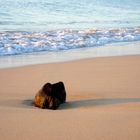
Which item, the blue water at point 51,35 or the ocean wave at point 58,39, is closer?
the ocean wave at point 58,39

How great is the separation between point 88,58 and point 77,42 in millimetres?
2881

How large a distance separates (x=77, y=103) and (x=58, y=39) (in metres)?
6.99

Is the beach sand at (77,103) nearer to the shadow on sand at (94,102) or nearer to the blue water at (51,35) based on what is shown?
the shadow on sand at (94,102)

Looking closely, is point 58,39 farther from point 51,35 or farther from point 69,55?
point 69,55

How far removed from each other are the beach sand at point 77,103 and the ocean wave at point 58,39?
224 centimetres

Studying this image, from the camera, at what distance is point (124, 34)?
1423cm

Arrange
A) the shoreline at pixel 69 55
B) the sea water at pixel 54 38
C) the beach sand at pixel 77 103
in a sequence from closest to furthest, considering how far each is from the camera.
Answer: the beach sand at pixel 77 103, the shoreline at pixel 69 55, the sea water at pixel 54 38

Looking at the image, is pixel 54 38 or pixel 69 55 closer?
pixel 69 55

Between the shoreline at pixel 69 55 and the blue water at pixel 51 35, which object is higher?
the blue water at pixel 51 35

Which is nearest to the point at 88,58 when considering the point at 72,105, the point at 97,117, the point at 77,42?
the point at 77,42

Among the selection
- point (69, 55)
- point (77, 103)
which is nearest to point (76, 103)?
point (77, 103)

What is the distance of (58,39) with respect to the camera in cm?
1193

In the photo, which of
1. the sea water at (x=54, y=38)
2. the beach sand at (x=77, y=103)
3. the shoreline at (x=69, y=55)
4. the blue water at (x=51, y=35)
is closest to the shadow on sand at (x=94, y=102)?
the beach sand at (x=77, y=103)

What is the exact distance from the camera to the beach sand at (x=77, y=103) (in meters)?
3.69
